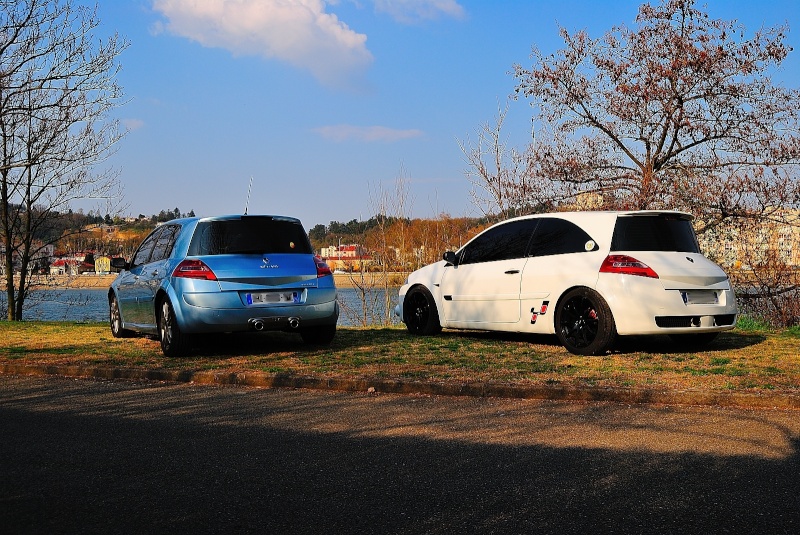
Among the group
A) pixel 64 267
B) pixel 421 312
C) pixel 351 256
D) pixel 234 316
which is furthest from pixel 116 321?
pixel 64 267

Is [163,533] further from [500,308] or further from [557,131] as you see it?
[557,131]

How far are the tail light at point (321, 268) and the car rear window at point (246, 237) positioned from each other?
0.18 meters

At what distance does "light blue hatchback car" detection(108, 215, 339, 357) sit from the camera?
404 inches

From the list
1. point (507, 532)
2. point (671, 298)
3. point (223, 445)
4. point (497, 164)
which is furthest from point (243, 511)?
point (497, 164)

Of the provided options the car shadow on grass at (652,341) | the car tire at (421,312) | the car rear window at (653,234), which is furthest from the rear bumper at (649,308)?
the car tire at (421,312)

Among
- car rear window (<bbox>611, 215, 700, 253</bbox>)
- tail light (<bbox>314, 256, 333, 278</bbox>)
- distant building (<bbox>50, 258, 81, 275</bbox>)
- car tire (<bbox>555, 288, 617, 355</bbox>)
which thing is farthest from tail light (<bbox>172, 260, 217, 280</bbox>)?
distant building (<bbox>50, 258, 81, 275</bbox>)

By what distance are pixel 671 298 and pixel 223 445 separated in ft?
18.6

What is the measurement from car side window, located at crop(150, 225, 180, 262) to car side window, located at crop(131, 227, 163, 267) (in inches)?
7.9

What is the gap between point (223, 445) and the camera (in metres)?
5.86

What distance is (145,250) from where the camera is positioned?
40.8 ft

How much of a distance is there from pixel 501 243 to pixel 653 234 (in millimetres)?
2225

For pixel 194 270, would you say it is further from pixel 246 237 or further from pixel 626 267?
pixel 626 267

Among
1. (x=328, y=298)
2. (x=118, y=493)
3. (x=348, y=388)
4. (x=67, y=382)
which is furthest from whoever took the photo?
(x=328, y=298)

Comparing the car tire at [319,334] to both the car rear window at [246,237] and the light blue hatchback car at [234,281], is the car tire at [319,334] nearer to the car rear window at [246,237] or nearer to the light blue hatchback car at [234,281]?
the light blue hatchback car at [234,281]
